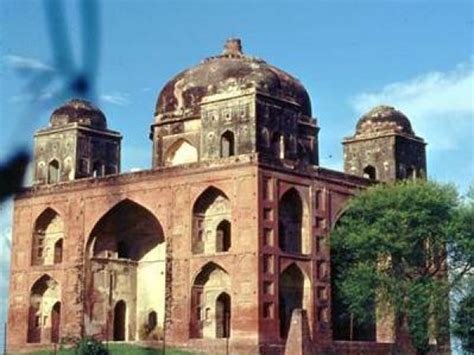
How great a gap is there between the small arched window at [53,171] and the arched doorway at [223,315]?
29.0ft

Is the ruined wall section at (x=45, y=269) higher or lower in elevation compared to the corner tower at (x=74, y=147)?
Answer: lower

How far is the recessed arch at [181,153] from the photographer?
105 feet

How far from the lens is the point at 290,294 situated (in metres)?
28.2

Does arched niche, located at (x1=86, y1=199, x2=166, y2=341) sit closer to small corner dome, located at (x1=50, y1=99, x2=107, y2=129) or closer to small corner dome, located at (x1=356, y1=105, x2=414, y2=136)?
small corner dome, located at (x1=50, y1=99, x2=107, y2=129)

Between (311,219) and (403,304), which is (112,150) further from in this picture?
(403,304)

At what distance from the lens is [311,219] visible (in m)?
28.1

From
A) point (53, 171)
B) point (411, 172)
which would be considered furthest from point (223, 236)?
point (411, 172)

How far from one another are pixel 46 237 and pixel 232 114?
29.9ft

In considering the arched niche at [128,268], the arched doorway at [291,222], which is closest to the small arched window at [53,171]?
the arched niche at [128,268]

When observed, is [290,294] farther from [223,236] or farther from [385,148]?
[385,148]

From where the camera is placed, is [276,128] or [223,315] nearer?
[276,128]

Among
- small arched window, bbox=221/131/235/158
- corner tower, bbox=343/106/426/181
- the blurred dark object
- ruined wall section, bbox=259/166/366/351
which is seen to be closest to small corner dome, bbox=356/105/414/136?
corner tower, bbox=343/106/426/181

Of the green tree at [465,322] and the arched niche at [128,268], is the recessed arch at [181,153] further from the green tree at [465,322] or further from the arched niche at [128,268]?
the green tree at [465,322]

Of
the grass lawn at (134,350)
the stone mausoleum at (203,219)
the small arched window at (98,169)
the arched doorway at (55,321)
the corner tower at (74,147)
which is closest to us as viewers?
the grass lawn at (134,350)
